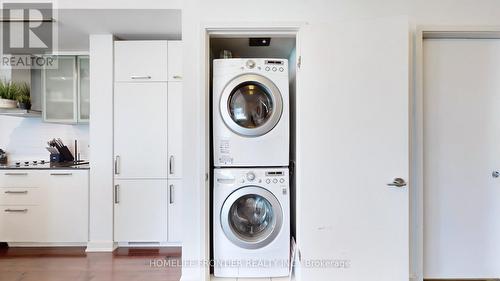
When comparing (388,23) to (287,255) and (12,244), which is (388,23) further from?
(12,244)

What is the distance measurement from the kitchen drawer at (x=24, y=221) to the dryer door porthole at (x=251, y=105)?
2.31 m

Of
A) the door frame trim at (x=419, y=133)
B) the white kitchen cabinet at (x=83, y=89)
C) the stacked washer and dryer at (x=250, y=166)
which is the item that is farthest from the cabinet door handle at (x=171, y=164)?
the door frame trim at (x=419, y=133)

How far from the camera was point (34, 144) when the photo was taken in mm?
3047

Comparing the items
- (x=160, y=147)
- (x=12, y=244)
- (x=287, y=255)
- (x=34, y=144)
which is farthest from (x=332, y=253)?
(x=34, y=144)

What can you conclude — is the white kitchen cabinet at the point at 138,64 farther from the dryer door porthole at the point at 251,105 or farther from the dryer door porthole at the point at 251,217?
the dryer door porthole at the point at 251,217

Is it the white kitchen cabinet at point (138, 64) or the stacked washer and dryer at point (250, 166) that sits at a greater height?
the white kitchen cabinet at point (138, 64)

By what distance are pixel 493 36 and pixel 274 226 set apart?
2.26 metres

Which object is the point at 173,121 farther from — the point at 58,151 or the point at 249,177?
the point at 58,151

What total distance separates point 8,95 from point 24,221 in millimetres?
1432

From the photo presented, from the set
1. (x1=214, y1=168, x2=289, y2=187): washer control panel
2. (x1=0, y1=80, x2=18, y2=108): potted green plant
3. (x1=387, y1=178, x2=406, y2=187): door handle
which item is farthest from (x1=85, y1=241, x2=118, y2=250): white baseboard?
(x1=387, y1=178, x2=406, y2=187): door handle

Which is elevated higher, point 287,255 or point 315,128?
point 315,128

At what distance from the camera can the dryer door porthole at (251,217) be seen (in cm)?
190

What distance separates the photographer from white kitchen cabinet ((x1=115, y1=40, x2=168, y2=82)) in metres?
2.49

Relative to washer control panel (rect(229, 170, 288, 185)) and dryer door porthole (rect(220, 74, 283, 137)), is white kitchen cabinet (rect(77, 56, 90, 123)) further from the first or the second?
washer control panel (rect(229, 170, 288, 185))
